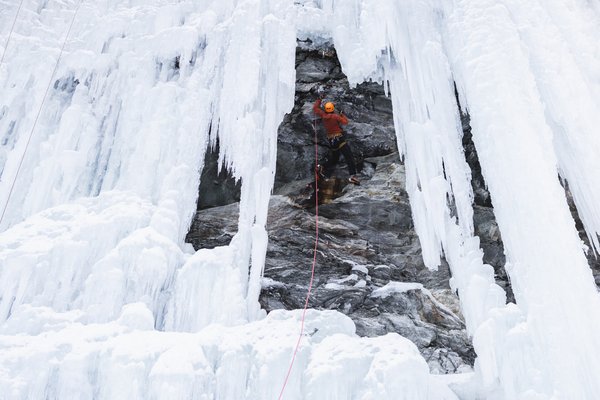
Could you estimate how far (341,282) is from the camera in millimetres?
6633

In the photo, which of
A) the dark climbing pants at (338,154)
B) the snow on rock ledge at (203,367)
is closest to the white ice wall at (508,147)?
the snow on rock ledge at (203,367)

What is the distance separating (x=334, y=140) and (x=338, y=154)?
25 centimetres

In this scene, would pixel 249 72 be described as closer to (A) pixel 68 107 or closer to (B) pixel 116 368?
(A) pixel 68 107

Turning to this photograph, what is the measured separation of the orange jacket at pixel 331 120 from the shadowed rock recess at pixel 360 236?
62 centimetres

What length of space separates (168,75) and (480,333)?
5.01 metres

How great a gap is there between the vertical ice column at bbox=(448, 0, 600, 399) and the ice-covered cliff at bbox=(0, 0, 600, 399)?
0.06ft

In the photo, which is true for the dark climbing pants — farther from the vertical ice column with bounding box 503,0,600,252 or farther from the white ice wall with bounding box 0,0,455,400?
the vertical ice column with bounding box 503,0,600,252

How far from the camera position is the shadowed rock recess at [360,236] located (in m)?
6.34

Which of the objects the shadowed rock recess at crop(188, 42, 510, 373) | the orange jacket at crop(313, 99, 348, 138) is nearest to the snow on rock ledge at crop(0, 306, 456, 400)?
the shadowed rock recess at crop(188, 42, 510, 373)

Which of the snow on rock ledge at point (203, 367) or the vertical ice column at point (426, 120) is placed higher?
the vertical ice column at point (426, 120)

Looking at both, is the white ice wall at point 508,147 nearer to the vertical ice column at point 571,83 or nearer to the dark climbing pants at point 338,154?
the vertical ice column at point 571,83

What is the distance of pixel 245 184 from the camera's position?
20.2 feet

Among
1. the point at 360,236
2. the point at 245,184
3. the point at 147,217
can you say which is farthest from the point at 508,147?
the point at 147,217

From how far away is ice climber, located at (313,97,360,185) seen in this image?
7469 mm
